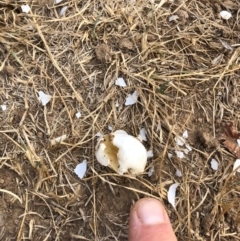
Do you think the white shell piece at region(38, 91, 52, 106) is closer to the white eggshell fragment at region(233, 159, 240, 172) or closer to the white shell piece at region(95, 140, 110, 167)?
the white shell piece at region(95, 140, 110, 167)

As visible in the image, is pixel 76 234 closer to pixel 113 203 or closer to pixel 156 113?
pixel 113 203

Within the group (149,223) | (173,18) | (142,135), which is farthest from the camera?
(173,18)

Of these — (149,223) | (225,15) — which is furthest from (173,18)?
(149,223)

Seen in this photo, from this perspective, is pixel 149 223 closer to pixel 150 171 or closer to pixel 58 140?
pixel 150 171

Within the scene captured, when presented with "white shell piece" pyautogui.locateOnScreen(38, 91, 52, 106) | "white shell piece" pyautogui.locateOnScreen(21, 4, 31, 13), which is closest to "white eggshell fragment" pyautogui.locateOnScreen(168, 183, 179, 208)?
"white shell piece" pyautogui.locateOnScreen(38, 91, 52, 106)

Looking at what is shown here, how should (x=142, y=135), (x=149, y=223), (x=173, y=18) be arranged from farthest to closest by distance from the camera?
(x=173, y=18), (x=142, y=135), (x=149, y=223)

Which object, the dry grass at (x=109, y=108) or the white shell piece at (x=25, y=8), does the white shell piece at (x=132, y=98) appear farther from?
the white shell piece at (x=25, y=8)

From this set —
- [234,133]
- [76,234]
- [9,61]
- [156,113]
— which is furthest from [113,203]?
[9,61]

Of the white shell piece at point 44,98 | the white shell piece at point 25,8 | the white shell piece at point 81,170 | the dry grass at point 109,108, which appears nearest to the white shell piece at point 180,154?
the dry grass at point 109,108
